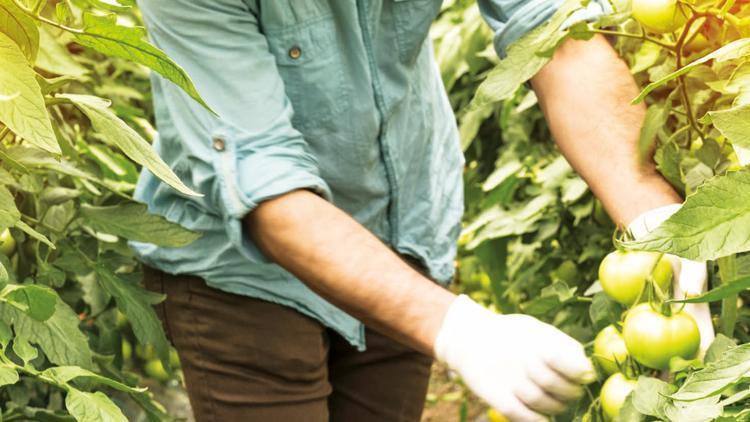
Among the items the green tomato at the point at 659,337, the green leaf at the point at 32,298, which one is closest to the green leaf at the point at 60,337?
the green leaf at the point at 32,298

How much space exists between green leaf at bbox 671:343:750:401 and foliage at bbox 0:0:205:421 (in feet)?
1.51

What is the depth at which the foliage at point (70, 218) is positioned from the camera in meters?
1.00

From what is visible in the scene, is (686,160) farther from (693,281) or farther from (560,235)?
(560,235)

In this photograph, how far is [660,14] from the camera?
113 cm

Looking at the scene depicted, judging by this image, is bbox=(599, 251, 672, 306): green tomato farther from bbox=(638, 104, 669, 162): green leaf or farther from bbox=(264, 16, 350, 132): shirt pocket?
bbox=(264, 16, 350, 132): shirt pocket

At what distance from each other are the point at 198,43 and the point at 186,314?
0.49 meters

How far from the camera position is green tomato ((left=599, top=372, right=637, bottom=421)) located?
3.57 feet

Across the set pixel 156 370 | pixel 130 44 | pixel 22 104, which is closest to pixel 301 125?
pixel 130 44

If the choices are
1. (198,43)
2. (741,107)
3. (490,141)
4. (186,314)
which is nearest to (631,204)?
(741,107)

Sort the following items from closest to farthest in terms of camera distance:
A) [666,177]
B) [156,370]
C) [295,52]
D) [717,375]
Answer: [717,375] < [666,177] < [295,52] < [156,370]

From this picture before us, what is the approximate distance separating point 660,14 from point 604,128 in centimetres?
42

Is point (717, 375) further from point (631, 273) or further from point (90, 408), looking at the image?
point (90, 408)

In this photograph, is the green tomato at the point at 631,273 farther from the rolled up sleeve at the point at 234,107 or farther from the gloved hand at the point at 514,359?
the rolled up sleeve at the point at 234,107

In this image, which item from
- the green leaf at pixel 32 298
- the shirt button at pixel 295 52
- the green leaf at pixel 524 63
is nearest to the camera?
the green leaf at pixel 32 298
